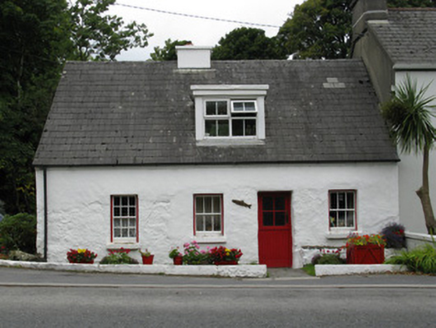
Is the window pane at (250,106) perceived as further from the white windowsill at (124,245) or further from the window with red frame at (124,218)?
the white windowsill at (124,245)

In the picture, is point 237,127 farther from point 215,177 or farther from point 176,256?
Result: point 176,256

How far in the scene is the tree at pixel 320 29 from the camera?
34.0 metres

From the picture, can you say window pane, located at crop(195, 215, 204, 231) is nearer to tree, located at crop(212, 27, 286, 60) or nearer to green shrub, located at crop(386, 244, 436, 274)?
green shrub, located at crop(386, 244, 436, 274)

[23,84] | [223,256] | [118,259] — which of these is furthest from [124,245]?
[23,84]

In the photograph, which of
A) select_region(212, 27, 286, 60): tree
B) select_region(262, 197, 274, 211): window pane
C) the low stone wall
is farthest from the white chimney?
select_region(212, 27, 286, 60): tree

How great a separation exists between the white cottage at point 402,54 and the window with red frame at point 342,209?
1556 mm

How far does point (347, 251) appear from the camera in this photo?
14.7m

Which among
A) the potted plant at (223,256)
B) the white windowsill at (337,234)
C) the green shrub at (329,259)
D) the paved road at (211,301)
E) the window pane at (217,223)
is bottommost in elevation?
the paved road at (211,301)

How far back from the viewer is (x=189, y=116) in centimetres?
1683

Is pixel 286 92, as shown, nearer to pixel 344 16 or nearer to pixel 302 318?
pixel 302 318

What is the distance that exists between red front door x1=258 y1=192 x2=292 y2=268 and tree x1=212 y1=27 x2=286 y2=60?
24.3 meters

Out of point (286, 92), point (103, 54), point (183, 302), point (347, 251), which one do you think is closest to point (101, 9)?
point (103, 54)

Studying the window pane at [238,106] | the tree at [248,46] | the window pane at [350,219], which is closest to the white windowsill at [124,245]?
the window pane at [238,106]

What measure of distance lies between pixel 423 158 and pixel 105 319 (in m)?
11.2
